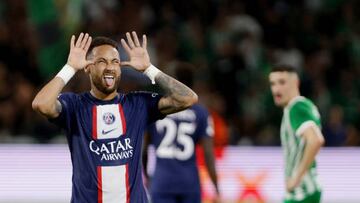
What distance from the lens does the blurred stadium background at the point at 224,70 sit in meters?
12.2

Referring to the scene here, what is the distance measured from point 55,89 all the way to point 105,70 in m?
0.32

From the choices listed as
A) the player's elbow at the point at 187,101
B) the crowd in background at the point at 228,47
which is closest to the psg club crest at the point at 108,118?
the player's elbow at the point at 187,101

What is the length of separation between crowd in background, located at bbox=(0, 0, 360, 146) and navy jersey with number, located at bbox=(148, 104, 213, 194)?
3694 millimetres

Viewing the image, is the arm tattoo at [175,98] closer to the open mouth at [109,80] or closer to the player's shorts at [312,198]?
the open mouth at [109,80]

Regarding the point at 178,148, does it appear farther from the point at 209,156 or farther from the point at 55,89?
the point at 55,89

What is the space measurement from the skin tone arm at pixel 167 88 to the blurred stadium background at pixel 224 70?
185 inches

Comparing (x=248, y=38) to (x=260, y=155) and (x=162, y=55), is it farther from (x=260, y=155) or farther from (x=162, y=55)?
(x=260, y=155)

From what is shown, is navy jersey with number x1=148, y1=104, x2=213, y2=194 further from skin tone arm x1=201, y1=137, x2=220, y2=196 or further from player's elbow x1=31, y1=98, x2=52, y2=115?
player's elbow x1=31, y1=98, x2=52, y2=115

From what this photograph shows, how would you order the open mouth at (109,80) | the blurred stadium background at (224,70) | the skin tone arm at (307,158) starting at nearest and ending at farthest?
the open mouth at (109,80), the skin tone arm at (307,158), the blurred stadium background at (224,70)

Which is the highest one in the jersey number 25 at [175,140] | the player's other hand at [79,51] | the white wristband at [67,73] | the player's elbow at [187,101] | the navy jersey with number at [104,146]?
the player's other hand at [79,51]

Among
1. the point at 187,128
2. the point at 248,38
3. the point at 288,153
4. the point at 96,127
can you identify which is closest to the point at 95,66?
the point at 96,127

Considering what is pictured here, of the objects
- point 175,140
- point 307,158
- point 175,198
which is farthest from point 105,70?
point 175,198

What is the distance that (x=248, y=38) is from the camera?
1483cm

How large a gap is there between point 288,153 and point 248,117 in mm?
5785
